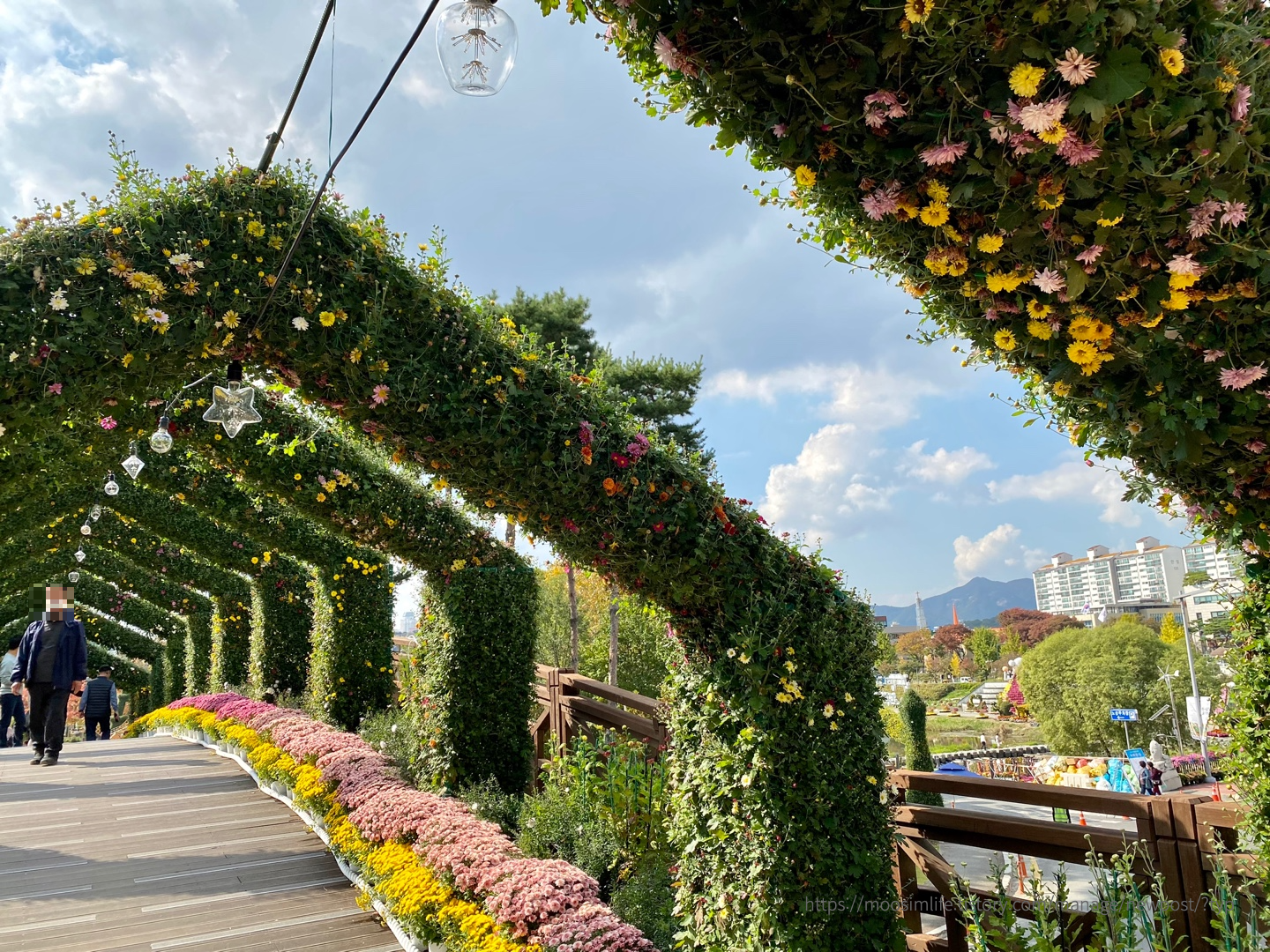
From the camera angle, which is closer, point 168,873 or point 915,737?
point 168,873

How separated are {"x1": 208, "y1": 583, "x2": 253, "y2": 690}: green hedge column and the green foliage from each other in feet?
40.2

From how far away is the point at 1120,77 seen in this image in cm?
170

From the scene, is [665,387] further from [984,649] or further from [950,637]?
[950,637]

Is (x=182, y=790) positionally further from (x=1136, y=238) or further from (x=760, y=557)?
(x=1136, y=238)

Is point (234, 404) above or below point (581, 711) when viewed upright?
above

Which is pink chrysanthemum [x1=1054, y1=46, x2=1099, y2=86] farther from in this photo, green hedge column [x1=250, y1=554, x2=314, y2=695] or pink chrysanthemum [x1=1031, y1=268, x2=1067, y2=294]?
green hedge column [x1=250, y1=554, x2=314, y2=695]

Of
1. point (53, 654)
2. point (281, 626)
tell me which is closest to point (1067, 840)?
point (53, 654)

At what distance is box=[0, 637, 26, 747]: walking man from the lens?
46.9 feet

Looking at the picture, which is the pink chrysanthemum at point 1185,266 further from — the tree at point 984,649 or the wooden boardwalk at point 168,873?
the tree at point 984,649

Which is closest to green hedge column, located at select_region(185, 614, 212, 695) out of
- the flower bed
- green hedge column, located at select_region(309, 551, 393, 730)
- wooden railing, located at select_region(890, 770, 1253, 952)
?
green hedge column, located at select_region(309, 551, 393, 730)

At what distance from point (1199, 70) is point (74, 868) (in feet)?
24.8

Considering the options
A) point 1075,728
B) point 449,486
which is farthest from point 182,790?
point 1075,728

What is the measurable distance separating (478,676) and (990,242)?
20.2ft

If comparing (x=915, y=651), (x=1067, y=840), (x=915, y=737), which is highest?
(x=1067, y=840)
